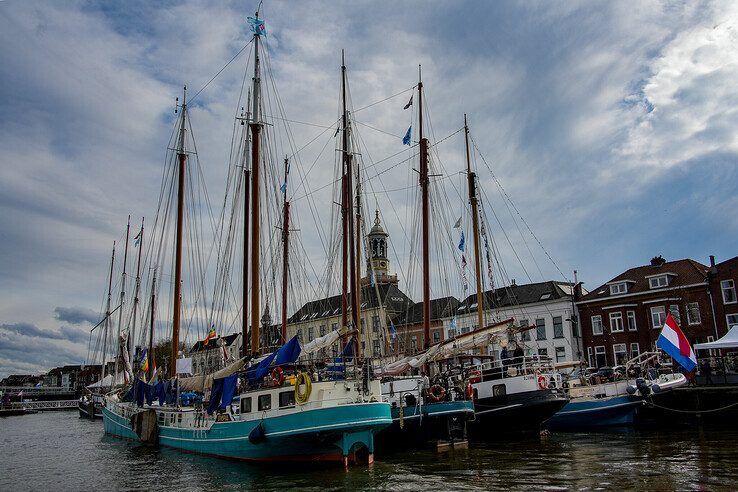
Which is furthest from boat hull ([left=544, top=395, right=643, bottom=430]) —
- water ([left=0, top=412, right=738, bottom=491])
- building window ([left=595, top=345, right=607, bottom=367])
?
building window ([left=595, top=345, right=607, bottom=367])

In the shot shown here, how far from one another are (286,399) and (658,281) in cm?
5033

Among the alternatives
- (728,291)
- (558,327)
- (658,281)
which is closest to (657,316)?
(658,281)

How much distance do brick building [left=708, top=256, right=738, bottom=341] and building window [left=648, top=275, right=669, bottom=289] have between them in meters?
4.36

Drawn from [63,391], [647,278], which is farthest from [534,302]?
[63,391]

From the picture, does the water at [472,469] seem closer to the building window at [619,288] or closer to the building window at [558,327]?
the building window at [619,288]

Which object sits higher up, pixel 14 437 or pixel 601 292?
pixel 601 292

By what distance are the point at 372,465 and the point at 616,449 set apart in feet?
41.6

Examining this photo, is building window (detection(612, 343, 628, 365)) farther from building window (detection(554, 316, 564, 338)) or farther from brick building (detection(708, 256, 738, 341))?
brick building (detection(708, 256, 738, 341))

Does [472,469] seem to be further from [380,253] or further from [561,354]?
[380,253]

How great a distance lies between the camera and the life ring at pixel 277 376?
87.8 ft

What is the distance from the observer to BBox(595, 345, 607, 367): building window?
65.8m

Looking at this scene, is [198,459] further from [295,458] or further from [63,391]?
[63,391]

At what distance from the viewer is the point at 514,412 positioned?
33.7 metres

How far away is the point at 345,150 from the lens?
40.0 m
